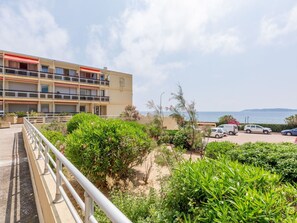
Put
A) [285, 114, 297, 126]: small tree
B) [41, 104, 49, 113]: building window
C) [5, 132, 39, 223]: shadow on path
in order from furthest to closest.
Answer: [285, 114, 297, 126]: small tree
[41, 104, 49, 113]: building window
[5, 132, 39, 223]: shadow on path

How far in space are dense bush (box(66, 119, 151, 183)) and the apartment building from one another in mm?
25705

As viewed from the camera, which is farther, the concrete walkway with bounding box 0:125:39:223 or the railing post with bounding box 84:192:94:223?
the concrete walkway with bounding box 0:125:39:223

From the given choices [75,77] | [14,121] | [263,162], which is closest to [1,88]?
[14,121]

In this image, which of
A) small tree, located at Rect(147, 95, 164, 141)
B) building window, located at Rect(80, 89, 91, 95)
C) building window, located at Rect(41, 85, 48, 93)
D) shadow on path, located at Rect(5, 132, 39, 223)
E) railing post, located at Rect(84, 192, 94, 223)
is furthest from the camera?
building window, located at Rect(80, 89, 91, 95)

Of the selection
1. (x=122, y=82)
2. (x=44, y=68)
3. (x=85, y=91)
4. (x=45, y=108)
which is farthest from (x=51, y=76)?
(x=122, y=82)

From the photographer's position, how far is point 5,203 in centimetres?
427

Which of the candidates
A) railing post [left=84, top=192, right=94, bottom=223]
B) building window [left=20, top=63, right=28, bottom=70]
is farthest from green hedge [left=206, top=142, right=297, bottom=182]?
building window [left=20, top=63, right=28, bottom=70]

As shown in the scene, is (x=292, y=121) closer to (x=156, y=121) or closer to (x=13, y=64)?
(x=156, y=121)

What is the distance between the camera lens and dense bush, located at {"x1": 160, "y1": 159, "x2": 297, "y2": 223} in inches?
75.6

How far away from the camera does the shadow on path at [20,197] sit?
375 centimetres

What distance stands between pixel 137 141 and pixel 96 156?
4.69ft

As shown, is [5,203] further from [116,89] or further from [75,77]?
[116,89]

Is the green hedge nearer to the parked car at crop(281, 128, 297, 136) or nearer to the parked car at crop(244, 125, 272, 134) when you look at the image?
the parked car at crop(244, 125, 272, 134)

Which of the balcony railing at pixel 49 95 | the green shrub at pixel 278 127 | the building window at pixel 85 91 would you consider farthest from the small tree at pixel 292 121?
the building window at pixel 85 91
